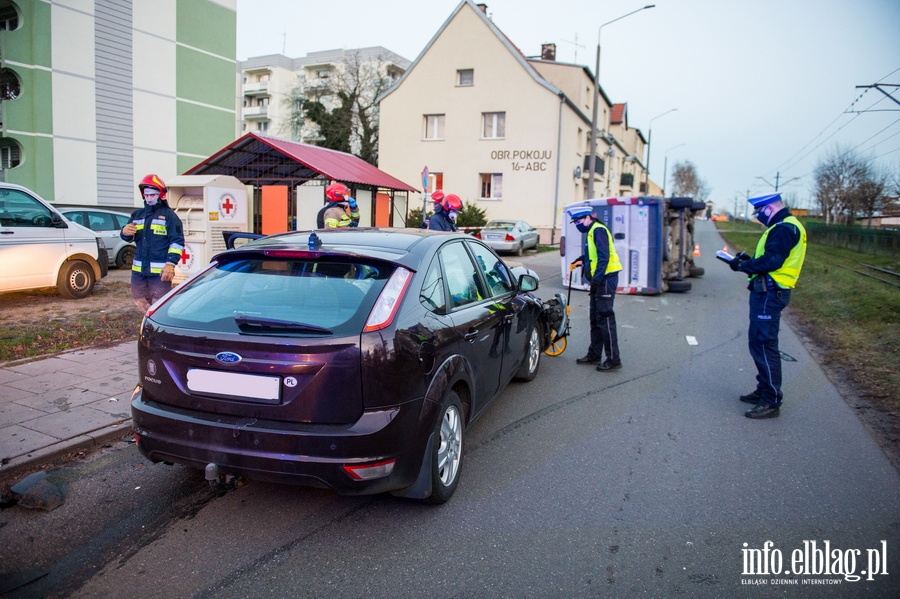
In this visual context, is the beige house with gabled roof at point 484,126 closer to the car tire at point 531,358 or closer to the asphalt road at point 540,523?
the car tire at point 531,358

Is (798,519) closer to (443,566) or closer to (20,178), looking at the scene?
(443,566)

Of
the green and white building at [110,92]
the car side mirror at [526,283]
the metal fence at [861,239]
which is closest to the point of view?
the car side mirror at [526,283]

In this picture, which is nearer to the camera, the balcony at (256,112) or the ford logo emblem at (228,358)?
the ford logo emblem at (228,358)

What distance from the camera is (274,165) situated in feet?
62.6

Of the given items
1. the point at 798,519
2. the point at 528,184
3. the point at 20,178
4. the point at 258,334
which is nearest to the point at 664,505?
the point at 798,519

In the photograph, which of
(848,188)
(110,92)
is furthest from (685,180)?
(110,92)

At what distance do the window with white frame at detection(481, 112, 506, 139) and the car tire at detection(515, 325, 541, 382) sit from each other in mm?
26177

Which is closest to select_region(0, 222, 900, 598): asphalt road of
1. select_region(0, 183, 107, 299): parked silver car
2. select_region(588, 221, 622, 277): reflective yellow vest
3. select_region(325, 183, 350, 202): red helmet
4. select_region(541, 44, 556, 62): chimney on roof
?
select_region(588, 221, 622, 277): reflective yellow vest

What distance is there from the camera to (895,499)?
3.81 meters

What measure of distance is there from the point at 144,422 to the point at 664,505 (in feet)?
9.87

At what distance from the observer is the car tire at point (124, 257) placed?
49.8ft

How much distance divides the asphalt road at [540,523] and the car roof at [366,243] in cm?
149

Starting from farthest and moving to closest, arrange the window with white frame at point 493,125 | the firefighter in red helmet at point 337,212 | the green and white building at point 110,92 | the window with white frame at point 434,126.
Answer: the window with white frame at point 434,126 → the window with white frame at point 493,125 → the green and white building at point 110,92 → the firefighter in red helmet at point 337,212

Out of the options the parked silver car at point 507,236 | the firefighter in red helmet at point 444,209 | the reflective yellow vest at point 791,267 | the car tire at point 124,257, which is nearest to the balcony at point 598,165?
the parked silver car at point 507,236
